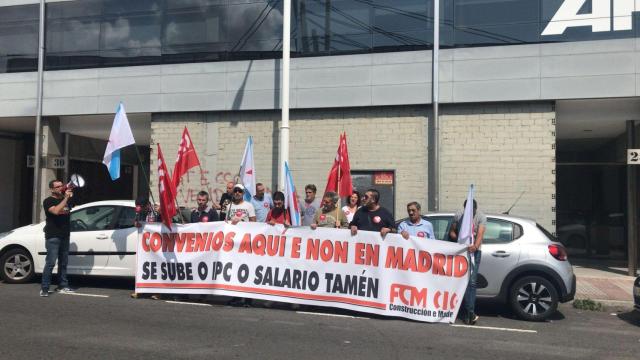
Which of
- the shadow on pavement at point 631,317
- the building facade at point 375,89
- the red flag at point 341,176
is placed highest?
the building facade at point 375,89

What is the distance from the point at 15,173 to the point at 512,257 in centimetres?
1761

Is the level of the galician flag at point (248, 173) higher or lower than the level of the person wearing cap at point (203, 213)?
higher

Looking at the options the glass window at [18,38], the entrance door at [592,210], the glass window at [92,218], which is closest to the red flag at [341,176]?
the glass window at [92,218]

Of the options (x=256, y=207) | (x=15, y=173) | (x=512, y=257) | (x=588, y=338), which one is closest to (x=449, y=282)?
(x=512, y=257)

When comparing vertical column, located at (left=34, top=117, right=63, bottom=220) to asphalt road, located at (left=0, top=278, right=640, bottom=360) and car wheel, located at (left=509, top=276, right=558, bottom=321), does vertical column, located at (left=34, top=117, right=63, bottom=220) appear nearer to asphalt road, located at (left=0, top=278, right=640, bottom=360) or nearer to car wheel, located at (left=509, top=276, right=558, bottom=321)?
asphalt road, located at (left=0, top=278, right=640, bottom=360)

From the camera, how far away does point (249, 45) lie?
1360cm

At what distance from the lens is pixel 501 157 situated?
39.6 ft

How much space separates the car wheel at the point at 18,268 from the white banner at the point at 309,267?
2412 millimetres

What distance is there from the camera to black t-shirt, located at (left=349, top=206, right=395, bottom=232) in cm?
771

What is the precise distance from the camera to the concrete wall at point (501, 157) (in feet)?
38.8

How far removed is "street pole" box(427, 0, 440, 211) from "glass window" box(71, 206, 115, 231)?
259 inches

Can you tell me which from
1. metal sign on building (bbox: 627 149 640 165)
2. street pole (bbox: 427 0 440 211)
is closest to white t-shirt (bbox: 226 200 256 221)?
street pole (bbox: 427 0 440 211)

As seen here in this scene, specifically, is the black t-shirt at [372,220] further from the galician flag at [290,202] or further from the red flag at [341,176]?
the red flag at [341,176]

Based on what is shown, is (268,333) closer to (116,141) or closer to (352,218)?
(352,218)
